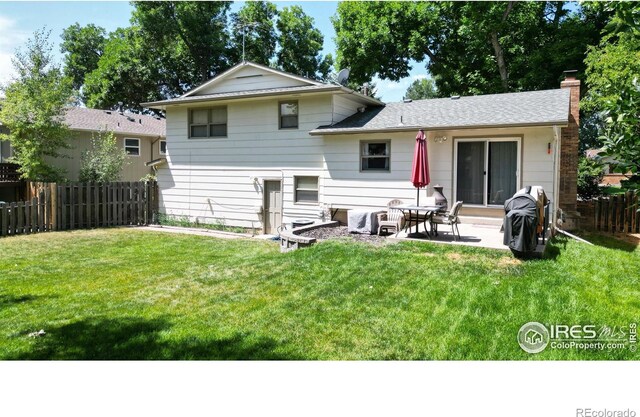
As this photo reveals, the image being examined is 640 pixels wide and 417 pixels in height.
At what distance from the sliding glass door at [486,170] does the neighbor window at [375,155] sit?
1962 millimetres

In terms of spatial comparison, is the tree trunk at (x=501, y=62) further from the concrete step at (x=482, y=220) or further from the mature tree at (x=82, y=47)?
the mature tree at (x=82, y=47)

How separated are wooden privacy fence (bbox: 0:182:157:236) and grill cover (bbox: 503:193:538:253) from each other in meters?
13.6

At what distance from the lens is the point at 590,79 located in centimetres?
1711

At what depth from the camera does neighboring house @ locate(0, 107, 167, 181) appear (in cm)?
2039

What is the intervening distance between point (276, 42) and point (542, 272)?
31.0m

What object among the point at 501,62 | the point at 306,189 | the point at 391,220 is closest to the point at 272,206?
the point at 306,189

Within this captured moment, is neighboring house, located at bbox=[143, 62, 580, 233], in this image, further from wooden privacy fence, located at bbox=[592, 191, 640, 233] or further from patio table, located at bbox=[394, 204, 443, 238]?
patio table, located at bbox=[394, 204, 443, 238]

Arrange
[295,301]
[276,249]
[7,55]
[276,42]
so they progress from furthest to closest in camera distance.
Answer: [276,42]
[7,55]
[276,249]
[295,301]

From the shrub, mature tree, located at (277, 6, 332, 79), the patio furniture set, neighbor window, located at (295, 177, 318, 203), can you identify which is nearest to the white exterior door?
neighbor window, located at (295, 177, 318, 203)

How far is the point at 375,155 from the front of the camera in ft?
43.4

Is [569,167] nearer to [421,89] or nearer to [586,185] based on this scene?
[586,185]

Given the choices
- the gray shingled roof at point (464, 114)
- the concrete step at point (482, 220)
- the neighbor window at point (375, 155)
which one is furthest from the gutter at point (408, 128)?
the concrete step at point (482, 220)
